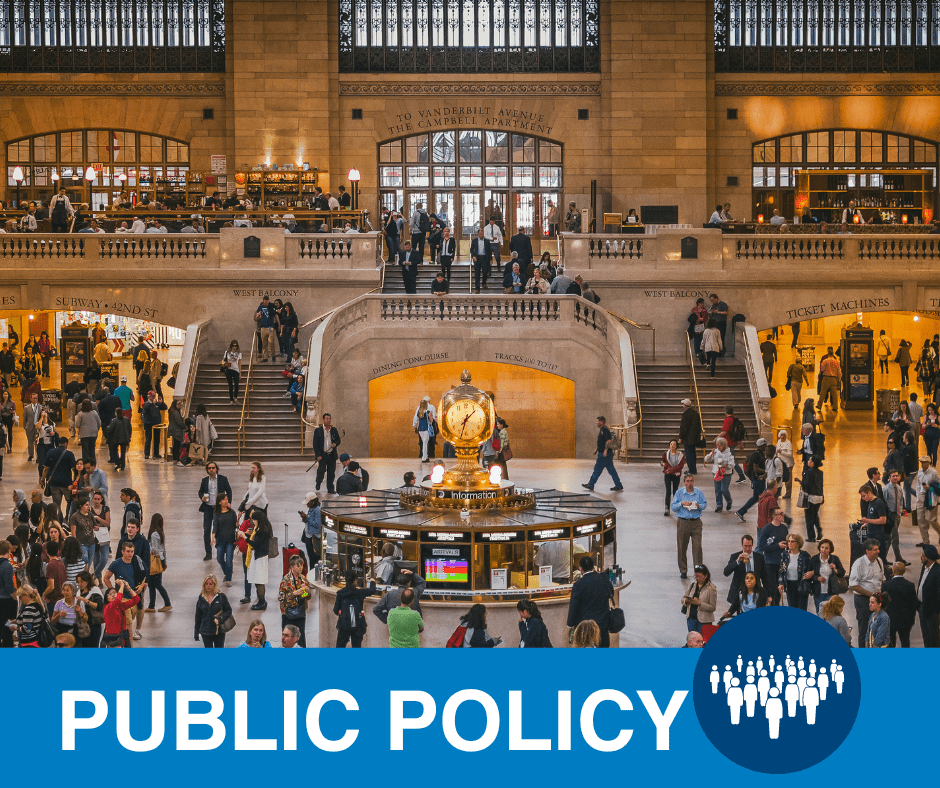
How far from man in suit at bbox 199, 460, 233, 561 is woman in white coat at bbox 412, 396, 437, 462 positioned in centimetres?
846

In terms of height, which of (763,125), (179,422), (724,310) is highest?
(763,125)

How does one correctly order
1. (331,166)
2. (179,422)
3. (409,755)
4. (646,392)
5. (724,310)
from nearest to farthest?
(409,755) < (179,422) < (646,392) < (724,310) < (331,166)

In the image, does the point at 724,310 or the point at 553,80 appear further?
the point at 553,80

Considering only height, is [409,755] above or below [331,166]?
below

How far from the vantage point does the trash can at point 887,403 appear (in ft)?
98.9

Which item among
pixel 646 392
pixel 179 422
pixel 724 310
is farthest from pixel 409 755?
pixel 724 310

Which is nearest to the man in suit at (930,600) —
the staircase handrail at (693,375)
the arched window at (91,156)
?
the staircase handrail at (693,375)

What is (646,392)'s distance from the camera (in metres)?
27.5

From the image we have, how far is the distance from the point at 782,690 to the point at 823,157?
36.9 metres

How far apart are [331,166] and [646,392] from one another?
573 inches

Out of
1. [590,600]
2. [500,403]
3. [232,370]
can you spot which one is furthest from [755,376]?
[590,600]

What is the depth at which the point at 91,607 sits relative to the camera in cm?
1174

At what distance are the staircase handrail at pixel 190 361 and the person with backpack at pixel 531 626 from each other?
1688 cm

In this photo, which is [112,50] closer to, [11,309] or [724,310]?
[11,309]
